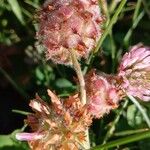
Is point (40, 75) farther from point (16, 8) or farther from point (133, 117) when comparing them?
point (133, 117)

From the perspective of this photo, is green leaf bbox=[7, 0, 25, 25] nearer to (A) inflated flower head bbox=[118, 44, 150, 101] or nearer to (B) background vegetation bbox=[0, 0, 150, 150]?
(B) background vegetation bbox=[0, 0, 150, 150]

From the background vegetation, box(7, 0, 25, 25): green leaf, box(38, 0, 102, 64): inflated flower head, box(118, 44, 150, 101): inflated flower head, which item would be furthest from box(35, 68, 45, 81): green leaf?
box(38, 0, 102, 64): inflated flower head

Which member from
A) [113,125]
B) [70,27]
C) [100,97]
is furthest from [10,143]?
[70,27]

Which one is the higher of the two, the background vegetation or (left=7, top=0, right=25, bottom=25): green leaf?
(left=7, top=0, right=25, bottom=25): green leaf

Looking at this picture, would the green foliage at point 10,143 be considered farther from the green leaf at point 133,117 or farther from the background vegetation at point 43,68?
the green leaf at point 133,117

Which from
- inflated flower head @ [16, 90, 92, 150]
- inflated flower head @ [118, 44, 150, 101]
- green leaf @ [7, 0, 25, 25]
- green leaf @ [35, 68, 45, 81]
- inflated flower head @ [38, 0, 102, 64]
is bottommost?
inflated flower head @ [16, 90, 92, 150]

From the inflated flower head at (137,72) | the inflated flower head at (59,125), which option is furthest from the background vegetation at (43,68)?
the inflated flower head at (59,125)
